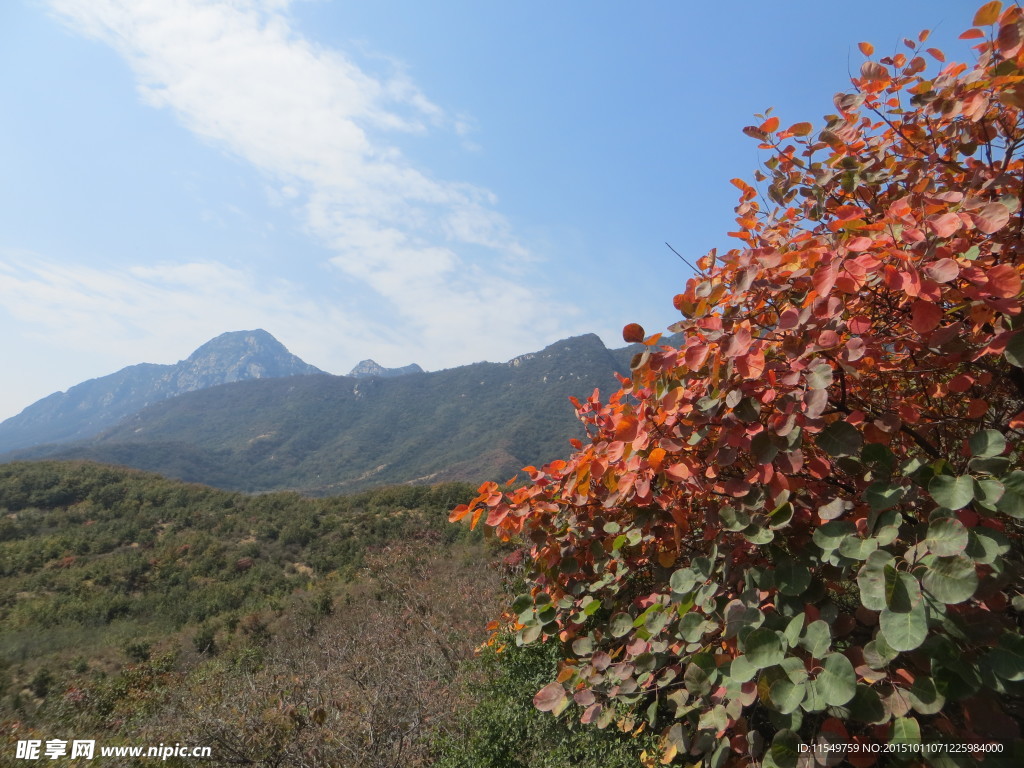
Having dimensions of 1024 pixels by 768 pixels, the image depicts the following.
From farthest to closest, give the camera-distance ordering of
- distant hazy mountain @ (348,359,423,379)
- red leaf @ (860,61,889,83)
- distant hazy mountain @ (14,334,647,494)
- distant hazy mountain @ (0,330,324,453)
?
distant hazy mountain @ (348,359,423,379), distant hazy mountain @ (0,330,324,453), distant hazy mountain @ (14,334,647,494), red leaf @ (860,61,889,83)

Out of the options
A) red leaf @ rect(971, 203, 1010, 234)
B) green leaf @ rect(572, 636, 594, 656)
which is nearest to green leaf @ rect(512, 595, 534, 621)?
green leaf @ rect(572, 636, 594, 656)

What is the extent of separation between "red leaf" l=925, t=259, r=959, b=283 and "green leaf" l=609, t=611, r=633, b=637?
1.15 meters

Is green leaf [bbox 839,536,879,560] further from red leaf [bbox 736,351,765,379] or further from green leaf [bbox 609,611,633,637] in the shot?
green leaf [bbox 609,611,633,637]

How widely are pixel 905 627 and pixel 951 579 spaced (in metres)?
0.10

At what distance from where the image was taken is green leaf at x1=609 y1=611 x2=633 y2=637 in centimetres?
158

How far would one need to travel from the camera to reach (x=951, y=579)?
86cm

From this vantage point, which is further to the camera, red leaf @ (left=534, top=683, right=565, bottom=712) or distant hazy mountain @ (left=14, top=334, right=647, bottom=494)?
distant hazy mountain @ (left=14, top=334, right=647, bottom=494)

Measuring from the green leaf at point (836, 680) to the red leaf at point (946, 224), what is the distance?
791 millimetres

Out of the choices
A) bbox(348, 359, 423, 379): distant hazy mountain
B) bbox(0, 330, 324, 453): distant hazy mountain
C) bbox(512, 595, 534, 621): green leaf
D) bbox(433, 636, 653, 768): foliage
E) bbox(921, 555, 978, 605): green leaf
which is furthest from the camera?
bbox(348, 359, 423, 379): distant hazy mountain

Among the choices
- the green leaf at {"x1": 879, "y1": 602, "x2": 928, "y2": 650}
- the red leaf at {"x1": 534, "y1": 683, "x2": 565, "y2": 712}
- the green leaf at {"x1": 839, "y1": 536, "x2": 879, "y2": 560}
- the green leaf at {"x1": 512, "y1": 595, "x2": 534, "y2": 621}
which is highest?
the green leaf at {"x1": 839, "y1": 536, "x2": 879, "y2": 560}

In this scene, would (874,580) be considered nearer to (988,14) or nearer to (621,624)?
(621,624)

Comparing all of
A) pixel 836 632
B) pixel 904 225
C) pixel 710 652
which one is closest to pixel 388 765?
pixel 710 652

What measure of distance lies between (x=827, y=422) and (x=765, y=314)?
0.34 m

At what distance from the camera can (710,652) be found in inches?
52.1
